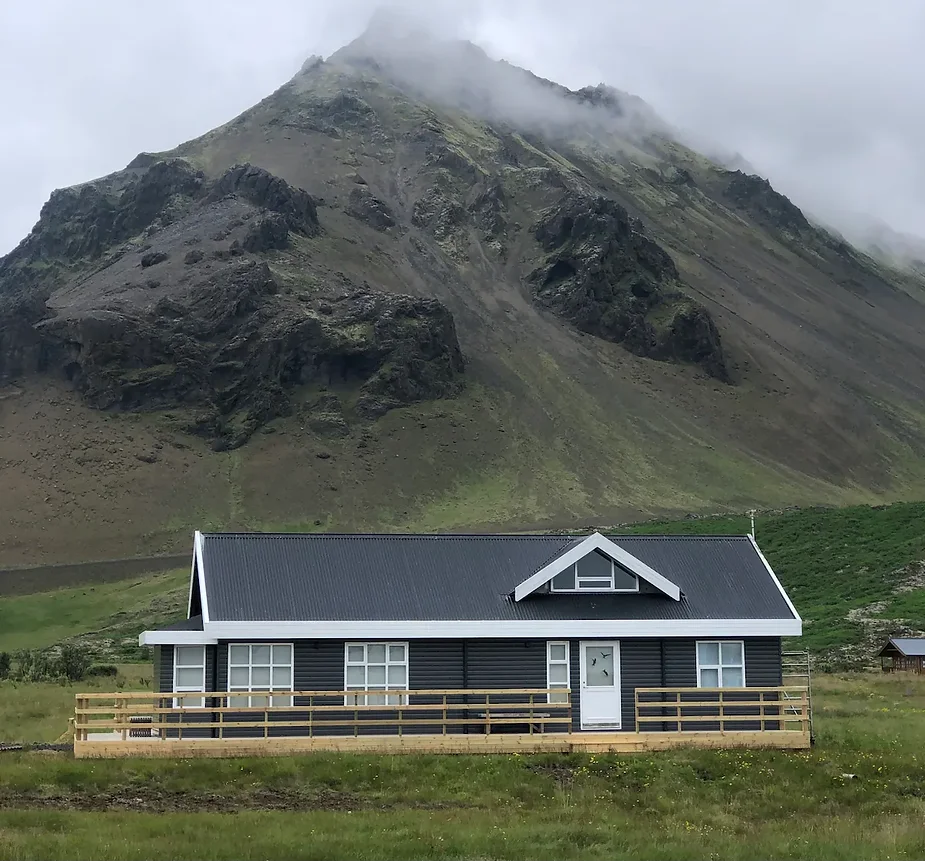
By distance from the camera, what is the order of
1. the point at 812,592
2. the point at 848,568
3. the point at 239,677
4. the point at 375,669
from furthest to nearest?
the point at 848,568, the point at 812,592, the point at 375,669, the point at 239,677

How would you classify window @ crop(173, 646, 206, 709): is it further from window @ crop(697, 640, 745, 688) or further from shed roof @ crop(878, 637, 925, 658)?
shed roof @ crop(878, 637, 925, 658)

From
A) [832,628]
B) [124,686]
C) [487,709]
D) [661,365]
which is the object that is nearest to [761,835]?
[487,709]

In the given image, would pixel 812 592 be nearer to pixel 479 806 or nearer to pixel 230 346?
pixel 479 806

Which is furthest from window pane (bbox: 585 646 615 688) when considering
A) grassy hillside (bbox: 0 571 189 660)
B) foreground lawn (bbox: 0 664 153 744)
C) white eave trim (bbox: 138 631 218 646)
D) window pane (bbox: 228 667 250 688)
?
grassy hillside (bbox: 0 571 189 660)

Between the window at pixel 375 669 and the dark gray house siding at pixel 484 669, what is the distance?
0.21 meters

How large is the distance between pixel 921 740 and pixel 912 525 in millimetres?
57734

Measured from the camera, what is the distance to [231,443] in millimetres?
159875

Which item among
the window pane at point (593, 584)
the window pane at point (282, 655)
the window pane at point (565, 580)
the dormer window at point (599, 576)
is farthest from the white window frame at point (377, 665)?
the window pane at point (593, 584)

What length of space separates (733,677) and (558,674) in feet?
15.8

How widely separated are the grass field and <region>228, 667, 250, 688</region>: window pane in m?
4.37

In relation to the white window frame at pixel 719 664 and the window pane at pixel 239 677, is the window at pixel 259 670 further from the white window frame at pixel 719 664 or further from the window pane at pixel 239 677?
the white window frame at pixel 719 664

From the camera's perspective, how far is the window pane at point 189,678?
1280 inches

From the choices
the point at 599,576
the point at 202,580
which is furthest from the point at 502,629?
the point at 202,580

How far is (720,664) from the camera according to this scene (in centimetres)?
3422
